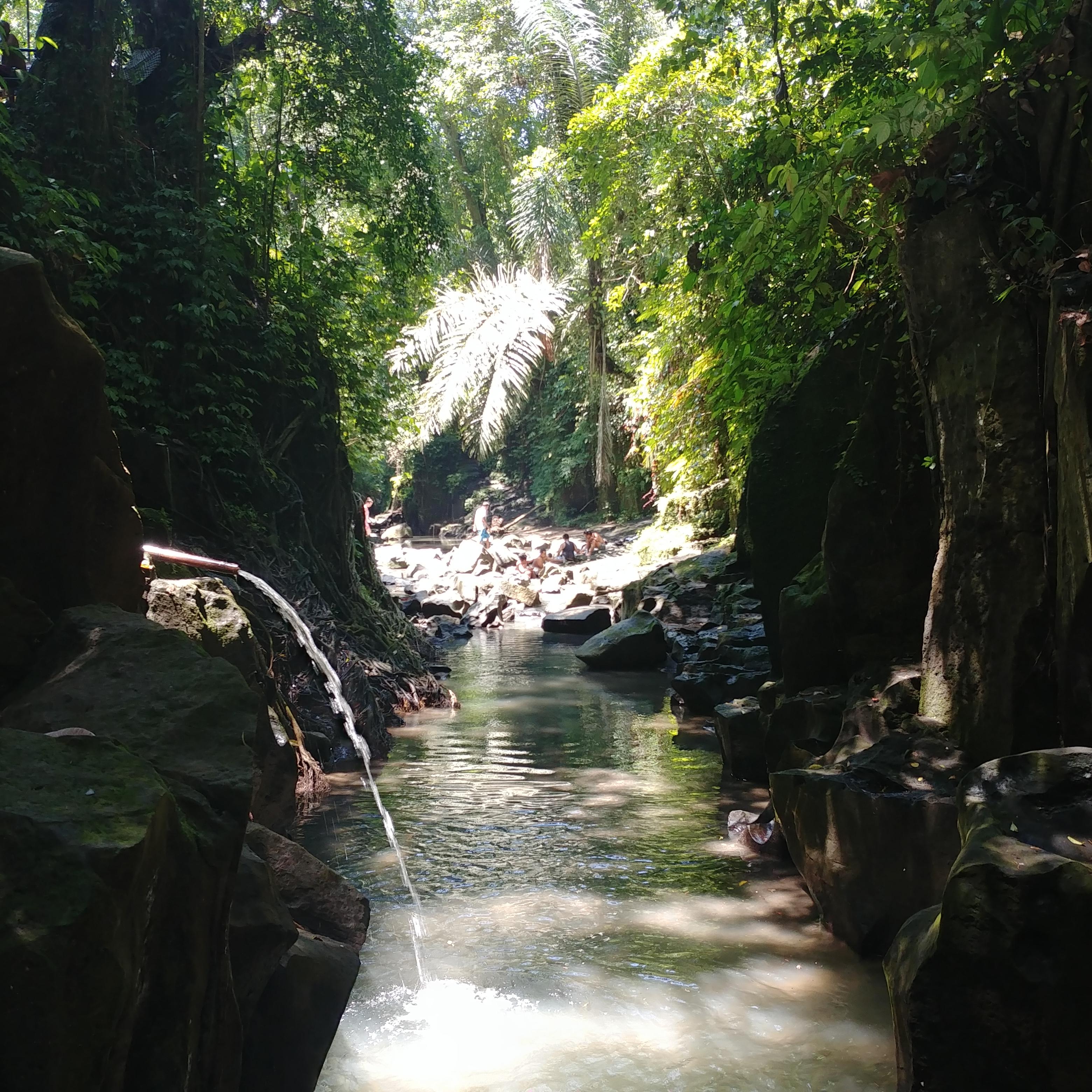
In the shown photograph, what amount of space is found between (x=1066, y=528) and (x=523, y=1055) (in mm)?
2943

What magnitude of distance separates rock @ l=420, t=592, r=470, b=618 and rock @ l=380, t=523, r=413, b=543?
1492 centimetres

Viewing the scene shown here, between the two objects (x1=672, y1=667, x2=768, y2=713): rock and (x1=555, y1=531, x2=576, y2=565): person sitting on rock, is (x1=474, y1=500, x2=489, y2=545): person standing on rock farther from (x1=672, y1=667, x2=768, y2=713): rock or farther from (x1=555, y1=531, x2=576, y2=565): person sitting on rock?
(x1=672, y1=667, x2=768, y2=713): rock

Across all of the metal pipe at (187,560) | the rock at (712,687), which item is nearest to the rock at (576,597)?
the rock at (712,687)

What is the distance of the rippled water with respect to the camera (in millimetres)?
3445

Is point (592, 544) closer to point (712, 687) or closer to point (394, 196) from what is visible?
point (394, 196)

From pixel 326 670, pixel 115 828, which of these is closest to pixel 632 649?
pixel 326 670

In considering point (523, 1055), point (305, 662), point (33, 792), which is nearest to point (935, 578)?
point (523, 1055)

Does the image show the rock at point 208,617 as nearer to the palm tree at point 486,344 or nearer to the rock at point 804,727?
the rock at point 804,727

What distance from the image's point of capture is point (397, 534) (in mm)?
36156

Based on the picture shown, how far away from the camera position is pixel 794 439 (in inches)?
289

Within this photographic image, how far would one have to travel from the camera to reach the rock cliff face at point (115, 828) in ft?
6.27

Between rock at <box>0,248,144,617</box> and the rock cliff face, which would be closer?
the rock cliff face

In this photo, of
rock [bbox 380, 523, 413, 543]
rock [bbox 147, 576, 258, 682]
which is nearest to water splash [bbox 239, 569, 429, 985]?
rock [bbox 147, 576, 258, 682]

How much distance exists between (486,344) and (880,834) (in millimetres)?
24820
